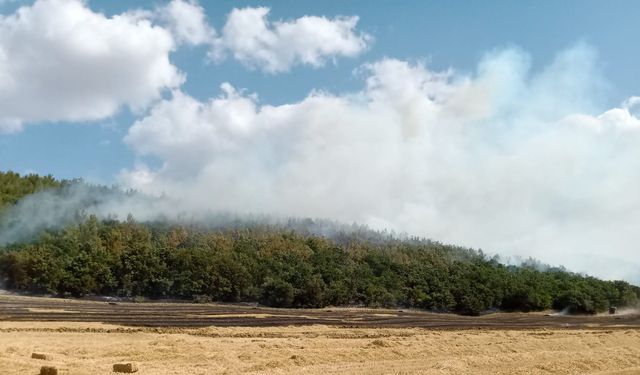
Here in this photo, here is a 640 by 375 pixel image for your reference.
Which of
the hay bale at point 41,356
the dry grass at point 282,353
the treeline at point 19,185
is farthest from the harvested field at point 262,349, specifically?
the treeline at point 19,185

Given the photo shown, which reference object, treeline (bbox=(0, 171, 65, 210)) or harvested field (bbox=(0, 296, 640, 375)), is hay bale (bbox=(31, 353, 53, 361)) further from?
treeline (bbox=(0, 171, 65, 210))

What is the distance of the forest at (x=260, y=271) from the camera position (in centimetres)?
6900

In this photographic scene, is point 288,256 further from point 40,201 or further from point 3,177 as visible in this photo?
point 3,177

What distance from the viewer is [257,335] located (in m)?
36.8

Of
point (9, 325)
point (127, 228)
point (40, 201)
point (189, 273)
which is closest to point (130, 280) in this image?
point (189, 273)

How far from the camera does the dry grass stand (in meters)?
23.0

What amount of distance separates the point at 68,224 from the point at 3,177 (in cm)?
2887

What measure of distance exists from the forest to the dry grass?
3316 centimetres

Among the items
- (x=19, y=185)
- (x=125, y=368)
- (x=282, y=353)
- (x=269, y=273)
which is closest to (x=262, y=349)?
(x=282, y=353)

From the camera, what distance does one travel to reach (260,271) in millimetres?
81750

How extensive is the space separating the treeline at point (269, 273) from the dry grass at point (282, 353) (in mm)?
32971

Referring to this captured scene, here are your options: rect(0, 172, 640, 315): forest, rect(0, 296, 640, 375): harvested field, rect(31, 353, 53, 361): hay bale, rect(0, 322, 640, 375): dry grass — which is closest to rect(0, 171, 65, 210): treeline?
rect(0, 172, 640, 315): forest

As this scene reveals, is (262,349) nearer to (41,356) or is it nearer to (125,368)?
(125,368)

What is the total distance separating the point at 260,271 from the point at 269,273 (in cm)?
130
